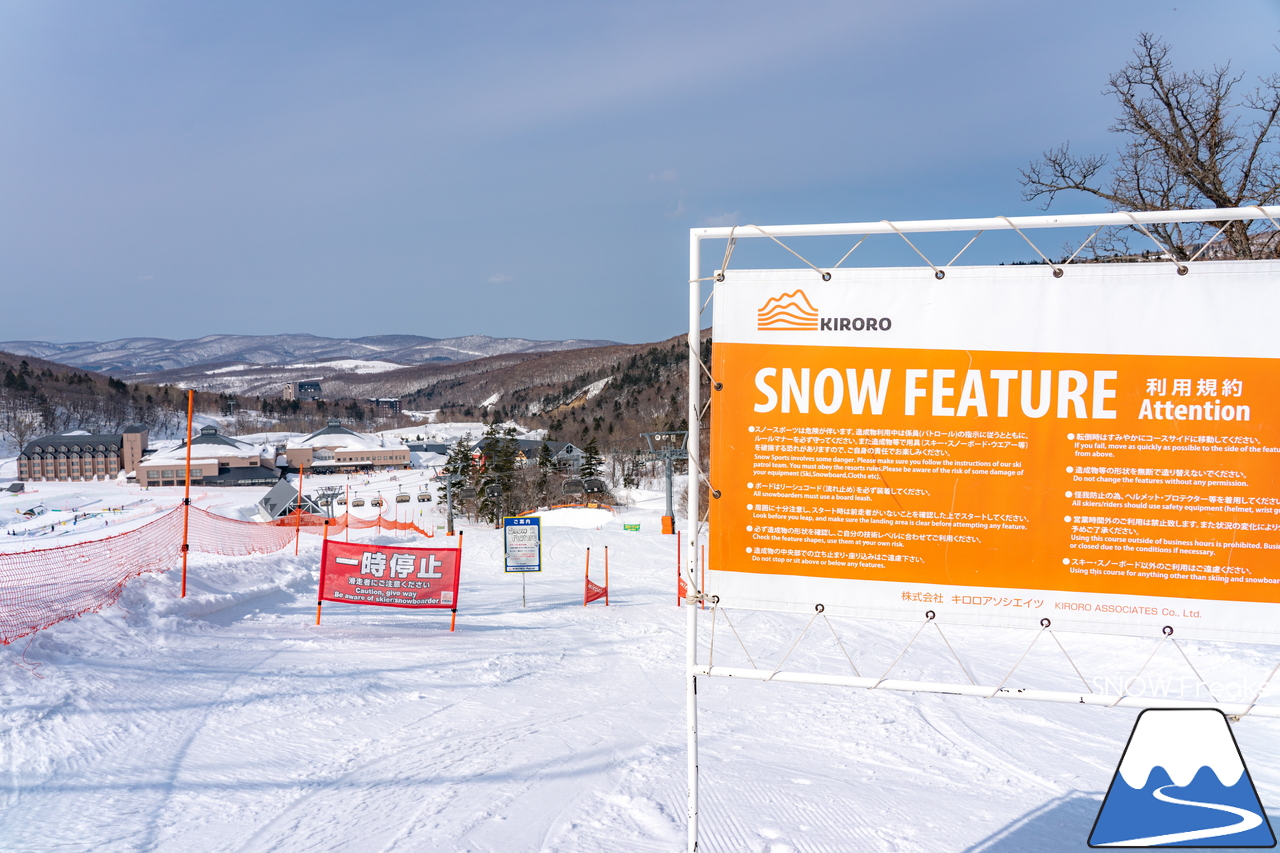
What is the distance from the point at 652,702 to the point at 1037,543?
4.27m

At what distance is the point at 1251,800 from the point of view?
2816mm

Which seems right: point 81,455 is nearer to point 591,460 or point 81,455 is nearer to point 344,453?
point 344,453

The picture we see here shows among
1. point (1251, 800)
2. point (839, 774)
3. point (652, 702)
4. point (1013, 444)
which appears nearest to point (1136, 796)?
point (1251, 800)

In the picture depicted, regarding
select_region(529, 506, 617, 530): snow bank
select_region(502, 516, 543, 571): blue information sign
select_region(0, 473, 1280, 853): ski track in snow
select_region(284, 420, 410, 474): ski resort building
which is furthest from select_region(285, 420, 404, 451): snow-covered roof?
select_region(0, 473, 1280, 853): ski track in snow

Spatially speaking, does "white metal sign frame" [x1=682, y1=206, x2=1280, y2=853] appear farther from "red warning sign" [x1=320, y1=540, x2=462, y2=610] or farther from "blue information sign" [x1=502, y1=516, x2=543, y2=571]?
"blue information sign" [x1=502, y1=516, x2=543, y2=571]

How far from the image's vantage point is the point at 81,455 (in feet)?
354

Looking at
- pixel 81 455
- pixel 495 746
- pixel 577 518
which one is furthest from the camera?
pixel 81 455

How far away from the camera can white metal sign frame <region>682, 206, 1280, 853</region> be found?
303 centimetres

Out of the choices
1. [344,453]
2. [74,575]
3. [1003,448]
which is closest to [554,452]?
[344,453]

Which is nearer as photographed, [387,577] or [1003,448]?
[1003,448]

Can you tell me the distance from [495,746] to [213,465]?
108473mm

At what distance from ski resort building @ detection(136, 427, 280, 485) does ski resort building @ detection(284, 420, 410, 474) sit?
480 centimetres

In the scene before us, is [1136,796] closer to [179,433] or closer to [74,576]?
[74,576]

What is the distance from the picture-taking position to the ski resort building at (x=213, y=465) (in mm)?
91062
